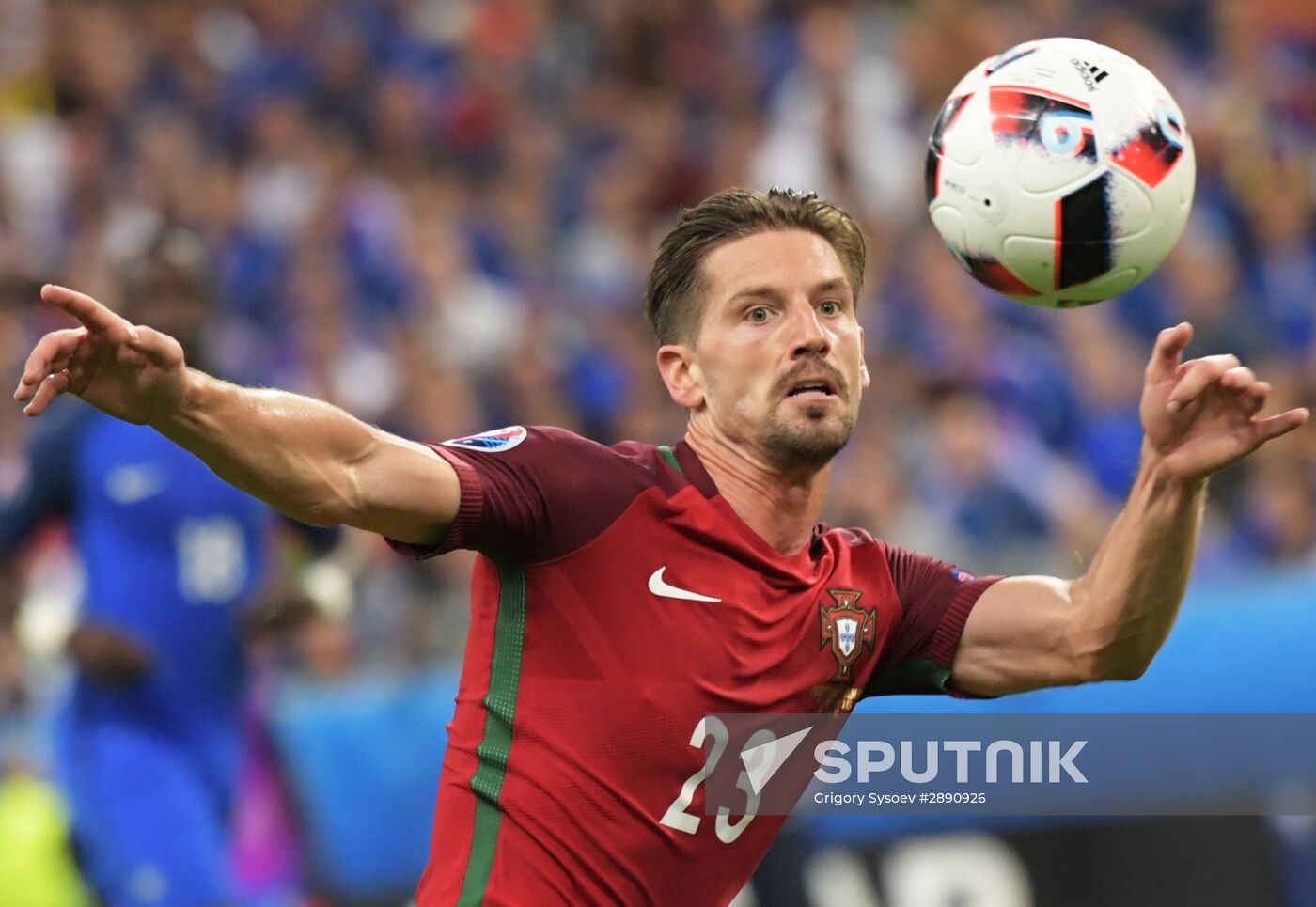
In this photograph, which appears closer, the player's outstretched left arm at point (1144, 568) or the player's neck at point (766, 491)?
the player's outstretched left arm at point (1144, 568)

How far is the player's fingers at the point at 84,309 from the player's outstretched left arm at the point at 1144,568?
194 cm

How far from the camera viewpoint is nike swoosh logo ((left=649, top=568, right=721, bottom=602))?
407 centimetres

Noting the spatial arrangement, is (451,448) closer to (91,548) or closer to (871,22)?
(91,548)

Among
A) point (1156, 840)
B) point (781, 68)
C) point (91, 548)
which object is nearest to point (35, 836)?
point (91, 548)

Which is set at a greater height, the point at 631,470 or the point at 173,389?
Result: the point at 631,470

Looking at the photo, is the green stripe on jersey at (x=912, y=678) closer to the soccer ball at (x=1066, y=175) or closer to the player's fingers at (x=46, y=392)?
the soccer ball at (x=1066, y=175)

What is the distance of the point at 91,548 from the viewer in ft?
22.8

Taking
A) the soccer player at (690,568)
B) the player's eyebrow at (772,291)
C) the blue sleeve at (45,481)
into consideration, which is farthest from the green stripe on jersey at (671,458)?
the blue sleeve at (45,481)

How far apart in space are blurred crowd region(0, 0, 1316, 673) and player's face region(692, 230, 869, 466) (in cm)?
383

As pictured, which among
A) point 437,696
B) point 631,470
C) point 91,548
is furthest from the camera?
point 437,696

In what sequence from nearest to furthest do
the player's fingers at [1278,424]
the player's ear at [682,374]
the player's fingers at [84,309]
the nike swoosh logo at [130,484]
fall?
the player's fingers at [84,309] → the player's fingers at [1278,424] → the player's ear at [682,374] → the nike swoosh logo at [130,484]

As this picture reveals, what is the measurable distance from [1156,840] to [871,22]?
303 inches

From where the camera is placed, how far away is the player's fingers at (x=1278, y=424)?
12.1 feet

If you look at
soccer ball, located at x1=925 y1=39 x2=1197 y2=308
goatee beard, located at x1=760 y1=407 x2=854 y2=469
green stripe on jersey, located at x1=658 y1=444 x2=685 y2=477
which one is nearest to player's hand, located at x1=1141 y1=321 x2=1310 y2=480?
soccer ball, located at x1=925 y1=39 x2=1197 y2=308
